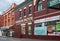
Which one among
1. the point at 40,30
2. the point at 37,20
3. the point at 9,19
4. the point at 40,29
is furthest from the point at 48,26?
the point at 9,19

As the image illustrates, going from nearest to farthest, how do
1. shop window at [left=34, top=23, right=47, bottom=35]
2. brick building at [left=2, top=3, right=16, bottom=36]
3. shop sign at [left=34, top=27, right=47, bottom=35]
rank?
shop sign at [left=34, top=27, right=47, bottom=35], shop window at [left=34, top=23, right=47, bottom=35], brick building at [left=2, top=3, right=16, bottom=36]

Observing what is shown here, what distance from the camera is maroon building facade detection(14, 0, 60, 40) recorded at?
34366mm

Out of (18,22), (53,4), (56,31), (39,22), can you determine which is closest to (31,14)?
(39,22)

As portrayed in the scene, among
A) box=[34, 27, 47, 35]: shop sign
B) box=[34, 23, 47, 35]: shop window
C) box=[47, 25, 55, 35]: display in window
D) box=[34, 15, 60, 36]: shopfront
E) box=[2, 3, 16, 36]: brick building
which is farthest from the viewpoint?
box=[2, 3, 16, 36]: brick building

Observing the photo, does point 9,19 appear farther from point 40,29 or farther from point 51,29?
point 51,29

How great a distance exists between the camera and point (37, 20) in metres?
41.5

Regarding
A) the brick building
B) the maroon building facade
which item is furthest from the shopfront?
the brick building

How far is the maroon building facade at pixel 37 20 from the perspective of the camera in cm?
3437

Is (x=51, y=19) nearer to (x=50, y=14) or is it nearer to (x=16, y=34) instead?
(x=50, y=14)

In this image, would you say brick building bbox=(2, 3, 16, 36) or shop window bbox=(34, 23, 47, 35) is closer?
shop window bbox=(34, 23, 47, 35)

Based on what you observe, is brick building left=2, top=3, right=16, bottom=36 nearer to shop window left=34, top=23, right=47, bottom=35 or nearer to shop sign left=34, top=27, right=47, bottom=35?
shop window left=34, top=23, right=47, bottom=35

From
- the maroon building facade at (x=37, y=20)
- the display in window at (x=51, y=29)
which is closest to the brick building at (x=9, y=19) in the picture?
the maroon building facade at (x=37, y=20)

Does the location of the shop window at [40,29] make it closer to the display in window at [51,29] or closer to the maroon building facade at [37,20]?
the maroon building facade at [37,20]

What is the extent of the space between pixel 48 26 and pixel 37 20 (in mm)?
5759
